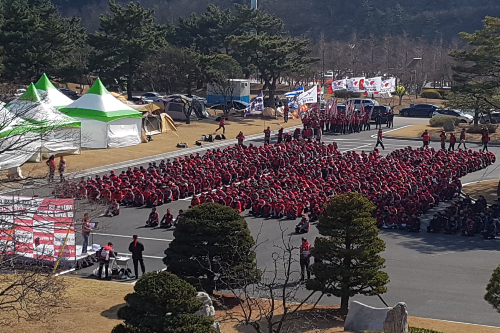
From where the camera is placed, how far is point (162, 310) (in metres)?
10.6

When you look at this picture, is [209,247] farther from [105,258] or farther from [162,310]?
[162,310]

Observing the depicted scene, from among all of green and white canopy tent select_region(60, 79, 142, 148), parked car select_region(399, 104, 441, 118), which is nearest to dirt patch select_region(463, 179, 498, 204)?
green and white canopy tent select_region(60, 79, 142, 148)

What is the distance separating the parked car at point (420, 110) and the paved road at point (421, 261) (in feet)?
116

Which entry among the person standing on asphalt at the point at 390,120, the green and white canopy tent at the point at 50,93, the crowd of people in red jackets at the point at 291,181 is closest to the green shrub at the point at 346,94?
the person standing on asphalt at the point at 390,120

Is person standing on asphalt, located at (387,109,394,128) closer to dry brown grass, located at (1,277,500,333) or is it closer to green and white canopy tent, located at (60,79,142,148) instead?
green and white canopy tent, located at (60,79,142,148)

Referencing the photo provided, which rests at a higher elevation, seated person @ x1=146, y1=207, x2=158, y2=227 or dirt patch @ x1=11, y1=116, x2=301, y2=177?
dirt patch @ x1=11, y1=116, x2=301, y2=177

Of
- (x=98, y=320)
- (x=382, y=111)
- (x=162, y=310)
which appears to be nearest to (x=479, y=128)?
(x=382, y=111)

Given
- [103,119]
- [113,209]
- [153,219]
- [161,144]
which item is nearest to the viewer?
[153,219]

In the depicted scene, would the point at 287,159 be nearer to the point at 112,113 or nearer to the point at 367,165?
the point at 367,165

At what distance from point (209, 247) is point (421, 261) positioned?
7.18 m

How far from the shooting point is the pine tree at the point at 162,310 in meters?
10.4

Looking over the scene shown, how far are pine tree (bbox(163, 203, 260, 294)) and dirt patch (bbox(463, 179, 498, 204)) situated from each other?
1493 cm

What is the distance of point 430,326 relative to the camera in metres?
13.5

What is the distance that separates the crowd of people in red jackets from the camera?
2370cm
